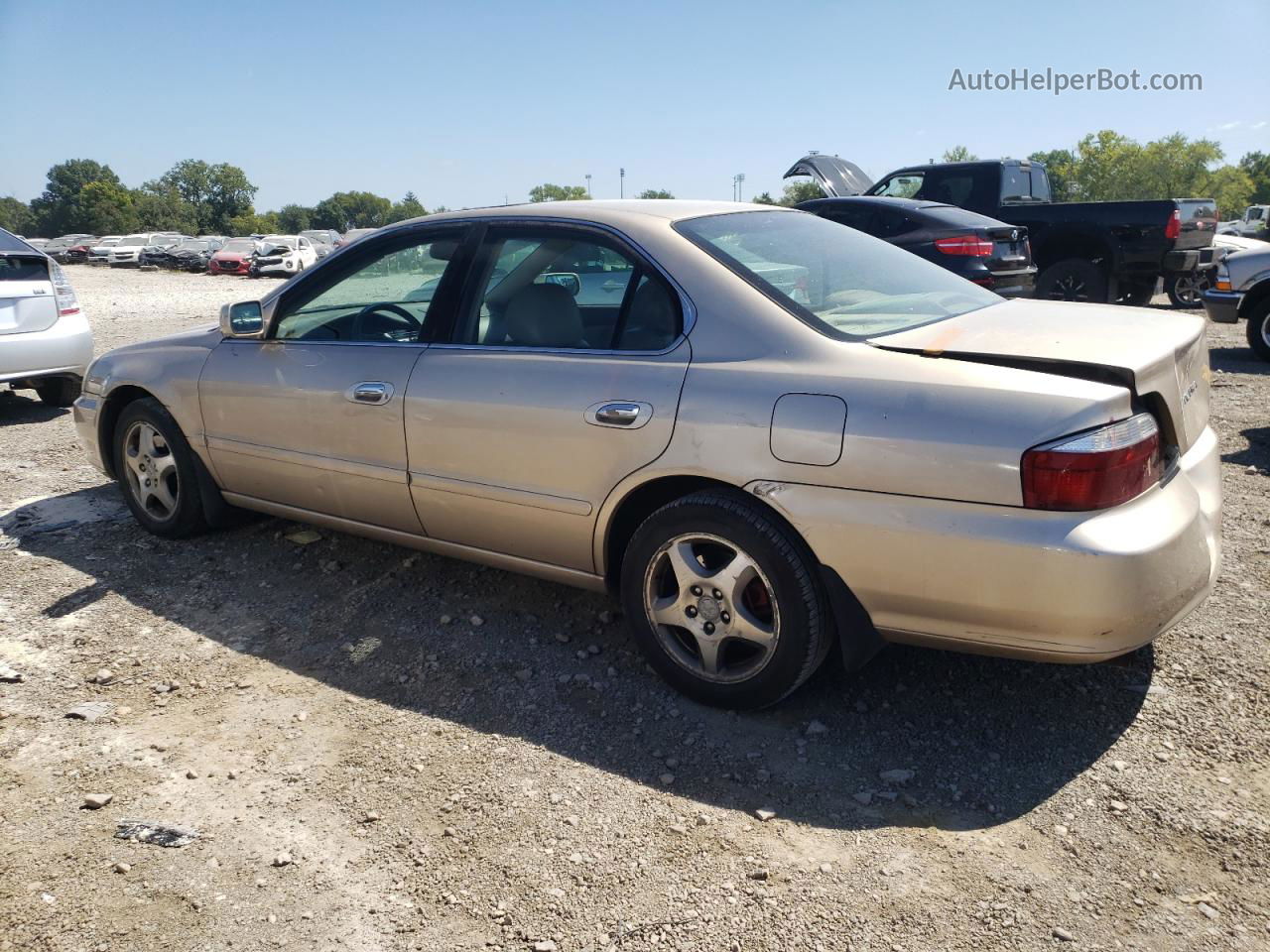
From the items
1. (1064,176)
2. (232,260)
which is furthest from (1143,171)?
(232,260)

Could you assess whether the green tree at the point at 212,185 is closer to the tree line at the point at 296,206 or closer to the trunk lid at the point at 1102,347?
the tree line at the point at 296,206

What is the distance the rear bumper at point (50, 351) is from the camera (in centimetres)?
732

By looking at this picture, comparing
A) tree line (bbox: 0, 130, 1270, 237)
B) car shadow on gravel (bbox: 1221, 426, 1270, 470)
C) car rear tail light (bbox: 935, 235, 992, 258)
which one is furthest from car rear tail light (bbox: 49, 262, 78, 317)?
tree line (bbox: 0, 130, 1270, 237)

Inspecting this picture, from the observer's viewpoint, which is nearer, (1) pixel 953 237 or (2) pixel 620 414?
(2) pixel 620 414

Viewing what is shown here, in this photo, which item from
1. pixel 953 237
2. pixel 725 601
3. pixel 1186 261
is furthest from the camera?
pixel 1186 261

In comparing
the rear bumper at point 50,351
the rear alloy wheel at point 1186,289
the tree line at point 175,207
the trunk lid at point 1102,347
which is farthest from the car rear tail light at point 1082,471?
the tree line at point 175,207

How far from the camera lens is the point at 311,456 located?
3.98 meters

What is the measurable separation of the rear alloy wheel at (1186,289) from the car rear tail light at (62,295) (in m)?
12.7

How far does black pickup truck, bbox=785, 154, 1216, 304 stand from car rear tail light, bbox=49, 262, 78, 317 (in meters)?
8.38

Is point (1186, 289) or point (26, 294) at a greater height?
point (26, 294)

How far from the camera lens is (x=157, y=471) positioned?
4.69 meters

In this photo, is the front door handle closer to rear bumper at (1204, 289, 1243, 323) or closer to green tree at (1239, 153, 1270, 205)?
rear bumper at (1204, 289, 1243, 323)

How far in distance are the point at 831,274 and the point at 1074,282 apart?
34.3 feet

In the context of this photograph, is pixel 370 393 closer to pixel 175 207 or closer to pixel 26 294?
pixel 26 294
